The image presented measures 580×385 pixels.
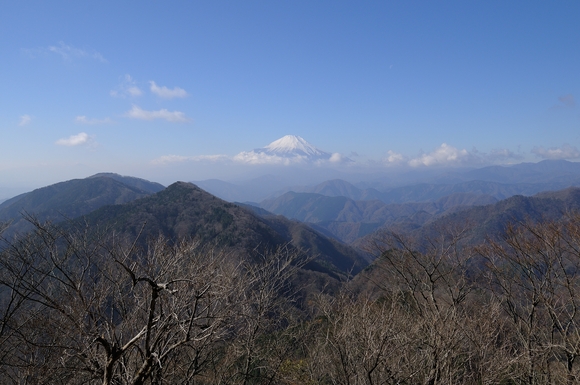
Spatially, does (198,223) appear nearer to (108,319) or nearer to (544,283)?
(544,283)

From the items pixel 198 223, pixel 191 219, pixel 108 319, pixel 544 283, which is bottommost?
pixel 198 223

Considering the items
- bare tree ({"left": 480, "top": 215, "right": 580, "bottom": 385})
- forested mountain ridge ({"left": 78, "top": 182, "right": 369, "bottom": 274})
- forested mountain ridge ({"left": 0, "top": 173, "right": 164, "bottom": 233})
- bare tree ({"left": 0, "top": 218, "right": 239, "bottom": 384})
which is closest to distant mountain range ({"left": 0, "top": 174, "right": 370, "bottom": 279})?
forested mountain ridge ({"left": 78, "top": 182, "right": 369, "bottom": 274})

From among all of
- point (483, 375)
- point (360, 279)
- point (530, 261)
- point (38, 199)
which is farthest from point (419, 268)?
point (38, 199)

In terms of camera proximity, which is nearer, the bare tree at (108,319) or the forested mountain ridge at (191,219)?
the bare tree at (108,319)

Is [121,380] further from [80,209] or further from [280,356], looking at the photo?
[80,209]

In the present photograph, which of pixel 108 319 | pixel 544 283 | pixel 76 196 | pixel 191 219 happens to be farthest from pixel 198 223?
pixel 76 196

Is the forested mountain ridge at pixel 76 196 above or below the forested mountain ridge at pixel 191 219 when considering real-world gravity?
above

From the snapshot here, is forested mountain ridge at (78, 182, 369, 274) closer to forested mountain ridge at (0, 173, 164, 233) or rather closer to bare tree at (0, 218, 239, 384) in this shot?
forested mountain ridge at (0, 173, 164, 233)

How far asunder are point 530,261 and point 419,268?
4.37 metres

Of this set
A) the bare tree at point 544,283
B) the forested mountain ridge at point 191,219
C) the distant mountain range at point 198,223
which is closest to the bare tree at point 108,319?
the bare tree at point 544,283

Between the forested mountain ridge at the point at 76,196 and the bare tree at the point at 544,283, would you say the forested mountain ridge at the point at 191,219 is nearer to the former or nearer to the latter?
the forested mountain ridge at the point at 76,196

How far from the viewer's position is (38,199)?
15200cm

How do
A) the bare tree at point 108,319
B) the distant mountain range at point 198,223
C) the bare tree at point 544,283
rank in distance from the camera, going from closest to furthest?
the bare tree at point 108,319 → the bare tree at point 544,283 → the distant mountain range at point 198,223

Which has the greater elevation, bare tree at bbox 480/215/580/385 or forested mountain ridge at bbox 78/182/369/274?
bare tree at bbox 480/215/580/385
